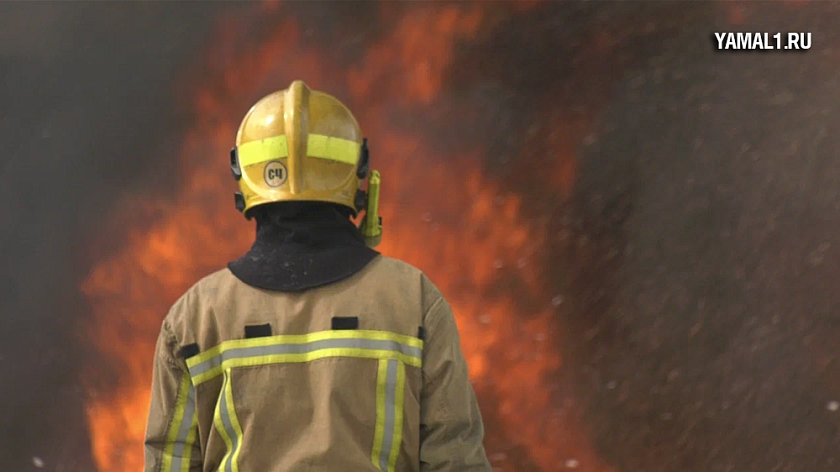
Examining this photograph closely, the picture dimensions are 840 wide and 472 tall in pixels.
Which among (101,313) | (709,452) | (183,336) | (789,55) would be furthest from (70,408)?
(789,55)

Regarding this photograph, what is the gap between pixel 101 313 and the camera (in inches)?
107

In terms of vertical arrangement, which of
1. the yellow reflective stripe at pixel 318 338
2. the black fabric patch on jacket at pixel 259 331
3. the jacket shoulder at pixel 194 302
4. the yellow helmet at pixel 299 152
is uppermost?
the yellow helmet at pixel 299 152

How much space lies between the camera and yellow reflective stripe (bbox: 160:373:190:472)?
1.55m

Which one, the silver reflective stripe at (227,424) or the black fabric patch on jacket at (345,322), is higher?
the black fabric patch on jacket at (345,322)

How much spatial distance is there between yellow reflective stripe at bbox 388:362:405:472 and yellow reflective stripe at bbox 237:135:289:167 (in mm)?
521

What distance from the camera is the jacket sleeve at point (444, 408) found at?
4.91 feet

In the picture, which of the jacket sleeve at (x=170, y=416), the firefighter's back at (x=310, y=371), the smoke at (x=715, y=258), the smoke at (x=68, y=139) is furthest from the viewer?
the smoke at (x=68, y=139)

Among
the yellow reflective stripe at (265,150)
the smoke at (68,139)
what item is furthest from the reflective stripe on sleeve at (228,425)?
the smoke at (68,139)

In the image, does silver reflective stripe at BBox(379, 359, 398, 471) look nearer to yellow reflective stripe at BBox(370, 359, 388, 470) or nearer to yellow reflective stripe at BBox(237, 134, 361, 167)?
yellow reflective stripe at BBox(370, 359, 388, 470)

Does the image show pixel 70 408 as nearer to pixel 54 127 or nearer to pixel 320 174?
pixel 54 127

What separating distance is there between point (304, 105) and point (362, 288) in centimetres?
43

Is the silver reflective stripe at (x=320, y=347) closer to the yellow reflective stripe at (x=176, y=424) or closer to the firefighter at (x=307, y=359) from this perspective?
the firefighter at (x=307, y=359)

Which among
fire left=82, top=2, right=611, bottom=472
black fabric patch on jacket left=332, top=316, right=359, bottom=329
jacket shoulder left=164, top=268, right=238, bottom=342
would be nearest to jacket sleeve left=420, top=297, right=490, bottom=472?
black fabric patch on jacket left=332, top=316, right=359, bottom=329

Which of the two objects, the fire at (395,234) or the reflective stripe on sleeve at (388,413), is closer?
the reflective stripe on sleeve at (388,413)
